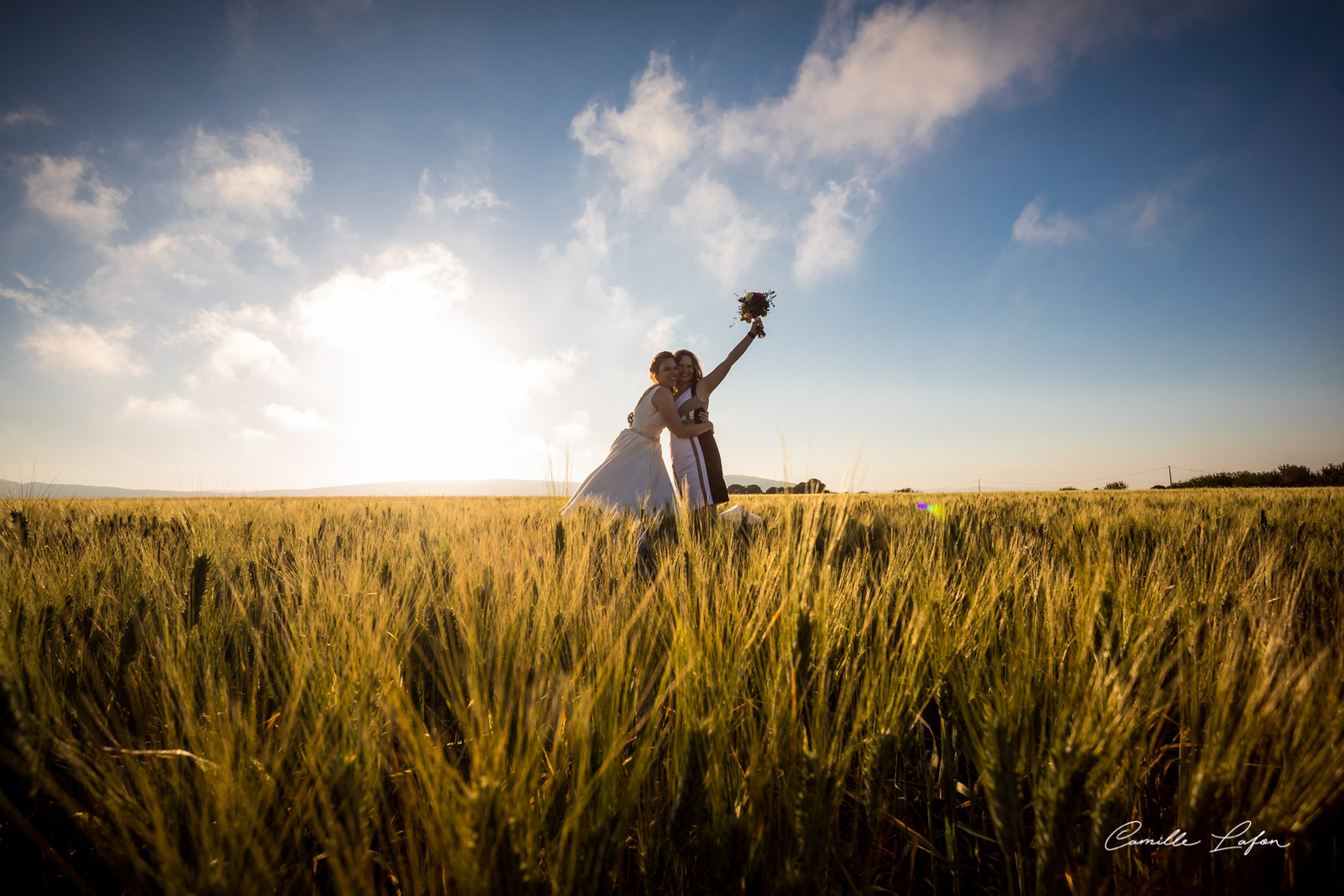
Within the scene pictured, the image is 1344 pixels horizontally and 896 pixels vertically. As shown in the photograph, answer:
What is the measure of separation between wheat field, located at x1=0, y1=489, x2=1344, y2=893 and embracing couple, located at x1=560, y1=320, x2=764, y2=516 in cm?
465

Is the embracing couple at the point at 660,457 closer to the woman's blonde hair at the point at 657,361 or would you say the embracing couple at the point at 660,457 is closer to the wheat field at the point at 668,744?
the woman's blonde hair at the point at 657,361

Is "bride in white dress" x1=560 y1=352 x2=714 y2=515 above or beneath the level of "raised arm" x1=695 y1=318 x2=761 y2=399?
beneath

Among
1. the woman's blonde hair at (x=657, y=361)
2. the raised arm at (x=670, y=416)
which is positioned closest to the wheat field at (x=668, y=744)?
the raised arm at (x=670, y=416)

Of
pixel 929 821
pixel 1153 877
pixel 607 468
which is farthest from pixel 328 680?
pixel 607 468

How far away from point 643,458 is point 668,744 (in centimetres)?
544

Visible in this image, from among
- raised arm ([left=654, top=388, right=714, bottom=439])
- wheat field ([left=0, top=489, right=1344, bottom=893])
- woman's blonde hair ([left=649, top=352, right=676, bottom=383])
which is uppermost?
woman's blonde hair ([left=649, top=352, right=676, bottom=383])

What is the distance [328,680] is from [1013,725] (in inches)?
46.7

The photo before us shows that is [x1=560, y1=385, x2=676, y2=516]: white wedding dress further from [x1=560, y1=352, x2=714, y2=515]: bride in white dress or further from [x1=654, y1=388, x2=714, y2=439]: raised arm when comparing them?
[x1=654, y1=388, x2=714, y2=439]: raised arm

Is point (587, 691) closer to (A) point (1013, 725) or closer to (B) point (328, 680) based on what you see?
(B) point (328, 680)

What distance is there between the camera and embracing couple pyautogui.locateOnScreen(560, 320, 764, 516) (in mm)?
6125

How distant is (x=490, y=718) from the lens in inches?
30.1

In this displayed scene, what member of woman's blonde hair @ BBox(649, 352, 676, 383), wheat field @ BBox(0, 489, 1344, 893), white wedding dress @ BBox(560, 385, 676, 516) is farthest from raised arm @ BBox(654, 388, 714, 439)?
wheat field @ BBox(0, 489, 1344, 893)

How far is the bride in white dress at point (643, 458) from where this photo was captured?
6082 mm

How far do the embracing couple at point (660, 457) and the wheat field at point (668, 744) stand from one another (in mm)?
4646
